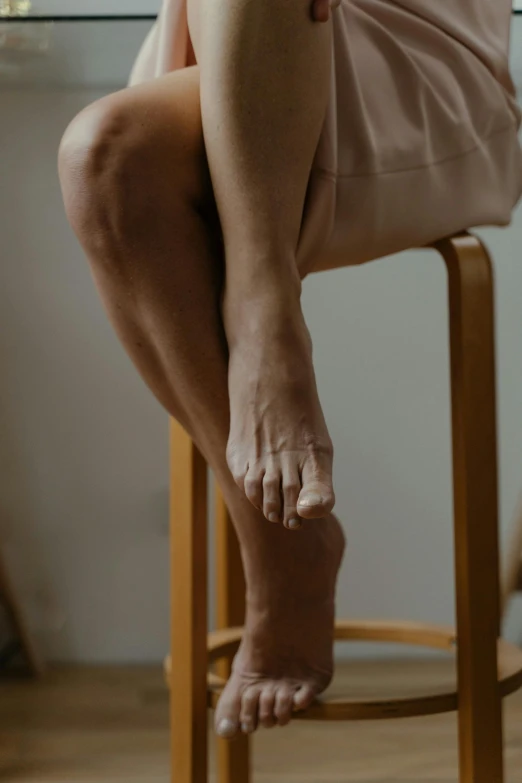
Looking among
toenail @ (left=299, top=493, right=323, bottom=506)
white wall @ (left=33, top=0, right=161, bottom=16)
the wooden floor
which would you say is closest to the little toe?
toenail @ (left=299, top=493, right=323, bottom=506)

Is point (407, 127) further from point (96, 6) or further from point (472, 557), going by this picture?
A: point (96, 6)

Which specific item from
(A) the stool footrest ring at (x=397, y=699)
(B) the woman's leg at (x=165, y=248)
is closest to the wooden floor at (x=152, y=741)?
(A) the stool footrest ring at (x=397, y=699)

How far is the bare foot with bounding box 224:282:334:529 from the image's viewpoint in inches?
26.4

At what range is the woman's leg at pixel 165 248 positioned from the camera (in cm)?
75

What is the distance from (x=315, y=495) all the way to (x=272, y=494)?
0.04 metres

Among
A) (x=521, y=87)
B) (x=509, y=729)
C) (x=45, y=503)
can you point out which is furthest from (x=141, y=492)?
(x=521, y=87)

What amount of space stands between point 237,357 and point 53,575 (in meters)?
1.16

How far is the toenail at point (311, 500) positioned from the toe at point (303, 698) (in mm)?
306

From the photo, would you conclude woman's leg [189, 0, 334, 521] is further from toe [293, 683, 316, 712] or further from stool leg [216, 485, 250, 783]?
stool leg [216, 485, 250, 783]

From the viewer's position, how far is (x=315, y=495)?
643 mm

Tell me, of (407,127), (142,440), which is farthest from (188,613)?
(142,440)

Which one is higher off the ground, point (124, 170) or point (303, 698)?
point (124, 170)

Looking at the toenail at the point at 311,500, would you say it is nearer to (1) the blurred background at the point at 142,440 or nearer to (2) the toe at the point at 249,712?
(2) the toe at the point at 249,712

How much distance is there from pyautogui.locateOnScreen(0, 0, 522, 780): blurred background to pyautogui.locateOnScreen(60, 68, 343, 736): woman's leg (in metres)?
0.93
